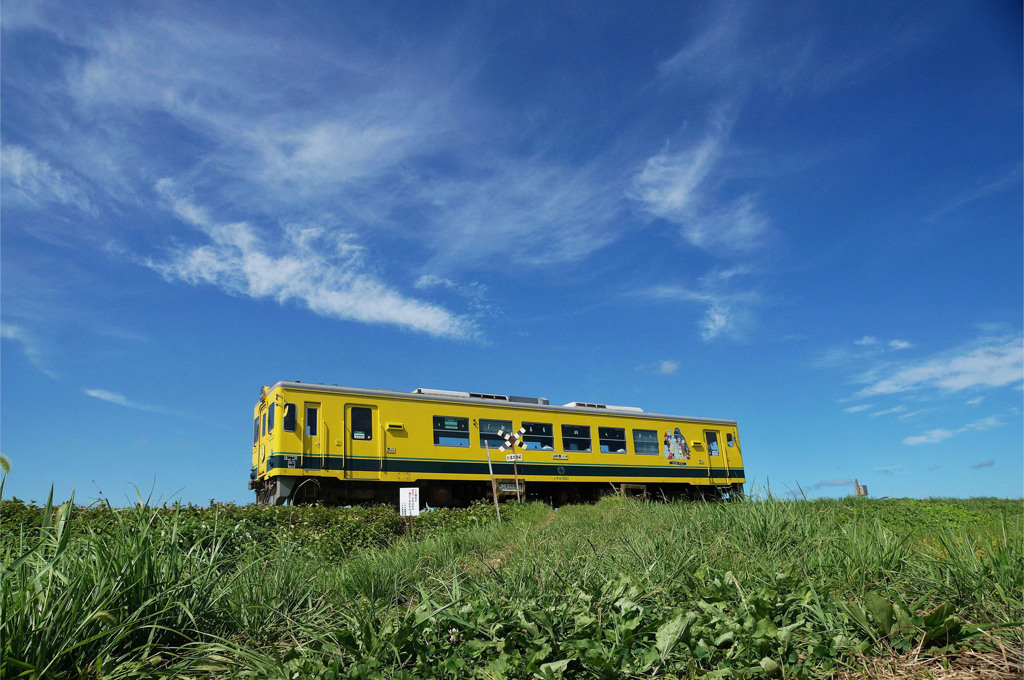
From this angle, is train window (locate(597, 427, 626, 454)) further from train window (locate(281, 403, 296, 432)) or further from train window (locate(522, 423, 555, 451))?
train window (locate(281, 403, 296, 432))

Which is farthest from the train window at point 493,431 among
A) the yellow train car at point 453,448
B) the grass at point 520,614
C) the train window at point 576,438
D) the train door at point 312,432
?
the grass at point 520,614

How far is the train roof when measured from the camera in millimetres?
13328

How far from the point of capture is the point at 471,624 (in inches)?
113

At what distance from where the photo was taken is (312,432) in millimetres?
13062

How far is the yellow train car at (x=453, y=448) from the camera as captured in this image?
1299 centimetres

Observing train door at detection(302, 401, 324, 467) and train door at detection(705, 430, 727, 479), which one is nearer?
train door at detection(302, 401, 324, 467)

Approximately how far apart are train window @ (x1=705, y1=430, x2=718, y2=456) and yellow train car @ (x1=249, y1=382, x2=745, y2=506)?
40 centimetres

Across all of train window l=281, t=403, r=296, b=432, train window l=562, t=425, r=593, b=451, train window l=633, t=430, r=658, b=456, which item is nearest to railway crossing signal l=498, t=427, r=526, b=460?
train window l=562, t=425, r=593, b=451

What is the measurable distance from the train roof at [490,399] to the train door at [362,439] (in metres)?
0.40

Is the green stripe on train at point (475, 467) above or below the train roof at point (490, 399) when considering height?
below

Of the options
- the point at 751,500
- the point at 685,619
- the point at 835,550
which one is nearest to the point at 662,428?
the point at 751,500

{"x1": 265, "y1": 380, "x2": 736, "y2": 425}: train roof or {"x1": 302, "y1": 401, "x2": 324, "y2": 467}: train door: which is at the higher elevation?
{"x1": 265, "y1": 380, "x2": 736, "y2": 425}: train roof

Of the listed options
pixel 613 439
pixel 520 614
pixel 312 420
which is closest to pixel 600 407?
pixel 613 439

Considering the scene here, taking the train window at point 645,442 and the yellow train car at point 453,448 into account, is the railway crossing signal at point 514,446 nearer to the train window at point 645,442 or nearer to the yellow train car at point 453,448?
the yellow train car at point 453,448
